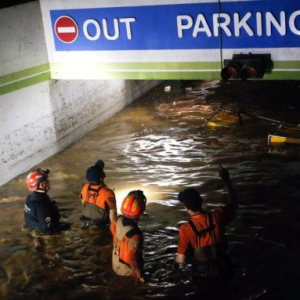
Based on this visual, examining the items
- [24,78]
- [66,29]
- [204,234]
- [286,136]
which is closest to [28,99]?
[24,78]

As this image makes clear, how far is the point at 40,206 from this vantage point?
8477 mm

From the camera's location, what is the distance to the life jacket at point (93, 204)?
8500 millimetres

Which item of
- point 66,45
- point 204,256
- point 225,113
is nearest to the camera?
point 204,256

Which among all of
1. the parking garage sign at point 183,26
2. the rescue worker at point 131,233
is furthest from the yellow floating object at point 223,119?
the rescue worker at point 131,233

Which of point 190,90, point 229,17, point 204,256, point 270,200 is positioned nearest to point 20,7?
point 229,17

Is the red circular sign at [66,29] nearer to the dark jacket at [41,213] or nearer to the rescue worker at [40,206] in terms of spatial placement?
the rescue worker at [40,206]

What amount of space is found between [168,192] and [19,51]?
4.96 meters

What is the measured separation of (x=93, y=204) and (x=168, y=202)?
8.23 feet

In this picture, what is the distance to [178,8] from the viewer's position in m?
10.3

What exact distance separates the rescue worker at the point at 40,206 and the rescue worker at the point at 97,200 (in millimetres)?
586

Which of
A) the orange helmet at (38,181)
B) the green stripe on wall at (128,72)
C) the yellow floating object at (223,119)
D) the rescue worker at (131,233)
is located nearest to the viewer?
the rescue worker at (131,233)

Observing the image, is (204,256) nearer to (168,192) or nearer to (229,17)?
(168,192)

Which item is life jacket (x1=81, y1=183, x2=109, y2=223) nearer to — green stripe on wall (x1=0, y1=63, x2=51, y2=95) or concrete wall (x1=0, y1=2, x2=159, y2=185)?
concrete wall (x1=0, y1=2, x2=159, y2=185)

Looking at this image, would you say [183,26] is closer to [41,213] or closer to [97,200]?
[97,200]
